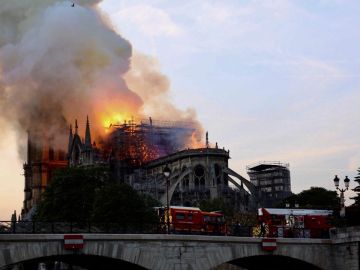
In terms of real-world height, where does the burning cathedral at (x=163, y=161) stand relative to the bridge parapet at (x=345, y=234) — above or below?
above

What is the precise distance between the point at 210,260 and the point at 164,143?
131563 millimetres

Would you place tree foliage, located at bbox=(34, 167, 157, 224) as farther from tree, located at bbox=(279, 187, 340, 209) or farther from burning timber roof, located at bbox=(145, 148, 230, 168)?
burning timber roof, located at bbox=(145, 148, 230, 168)

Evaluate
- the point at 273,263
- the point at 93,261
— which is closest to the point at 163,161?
the point at 273,263

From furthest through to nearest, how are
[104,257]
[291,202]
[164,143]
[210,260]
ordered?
1. [164,143]
2. [291,202]
3. [210,260]
4. [104,257]

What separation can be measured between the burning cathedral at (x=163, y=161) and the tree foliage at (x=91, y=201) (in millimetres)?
31279

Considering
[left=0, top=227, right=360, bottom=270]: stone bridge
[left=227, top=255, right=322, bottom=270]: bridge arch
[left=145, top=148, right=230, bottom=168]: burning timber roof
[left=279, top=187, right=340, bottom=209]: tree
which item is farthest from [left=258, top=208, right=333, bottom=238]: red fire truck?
[left=145, top=148, right=230, bottom=168]: burning timber roof

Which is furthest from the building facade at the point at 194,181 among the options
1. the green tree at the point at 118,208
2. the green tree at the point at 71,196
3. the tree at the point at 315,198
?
the green tree at the point at 118,208

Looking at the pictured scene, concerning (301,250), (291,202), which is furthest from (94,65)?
(301,250)

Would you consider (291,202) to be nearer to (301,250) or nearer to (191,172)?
(191,172)

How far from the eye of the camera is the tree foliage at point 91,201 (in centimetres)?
8381

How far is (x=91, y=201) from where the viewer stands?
95125mm

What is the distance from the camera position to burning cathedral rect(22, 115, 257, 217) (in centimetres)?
14400

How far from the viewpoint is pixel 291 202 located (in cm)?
13662

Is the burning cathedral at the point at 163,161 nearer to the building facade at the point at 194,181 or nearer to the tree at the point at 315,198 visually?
the building facade at the point at 194,181
